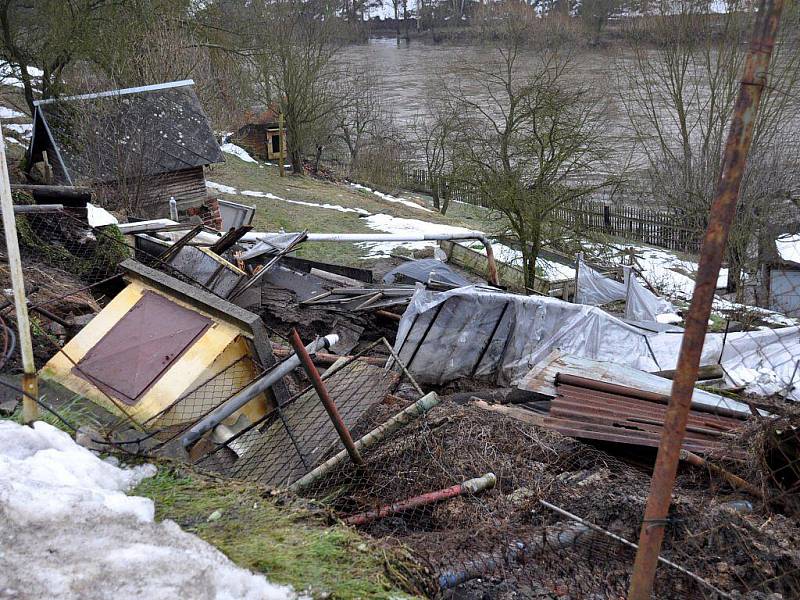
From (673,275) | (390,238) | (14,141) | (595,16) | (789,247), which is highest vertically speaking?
(595,16)

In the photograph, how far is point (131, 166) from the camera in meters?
14.2

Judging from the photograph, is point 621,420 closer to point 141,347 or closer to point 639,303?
point 141,347

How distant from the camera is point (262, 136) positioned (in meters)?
28.8

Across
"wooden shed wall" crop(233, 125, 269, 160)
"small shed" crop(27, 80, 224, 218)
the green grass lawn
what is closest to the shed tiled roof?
"small shed" crop(27, 80, 224, 218)

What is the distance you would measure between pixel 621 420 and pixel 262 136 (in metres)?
26.5

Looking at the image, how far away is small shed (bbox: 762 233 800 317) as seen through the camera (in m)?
13.5

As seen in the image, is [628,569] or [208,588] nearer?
[208,588]

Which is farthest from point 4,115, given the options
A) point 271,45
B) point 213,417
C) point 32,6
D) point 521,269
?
point 213,417

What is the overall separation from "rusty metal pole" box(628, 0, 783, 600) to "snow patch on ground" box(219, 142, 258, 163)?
2670cm

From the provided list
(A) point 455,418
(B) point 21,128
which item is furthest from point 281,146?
(A) point 455,418

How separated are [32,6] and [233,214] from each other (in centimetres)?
596

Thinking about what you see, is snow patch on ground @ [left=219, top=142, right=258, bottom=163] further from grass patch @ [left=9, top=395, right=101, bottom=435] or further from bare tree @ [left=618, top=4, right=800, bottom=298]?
grass patch @ [left=9, top=395, right=101, bottom=435]

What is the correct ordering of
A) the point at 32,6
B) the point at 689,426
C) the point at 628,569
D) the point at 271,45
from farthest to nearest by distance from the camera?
the point at 271,45, the point at 32,6, the point at 689,426, the point at 628,569

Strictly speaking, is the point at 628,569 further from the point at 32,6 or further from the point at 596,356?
the point at 32,6
